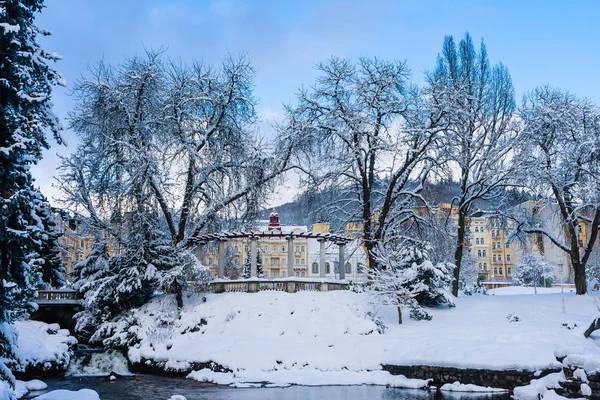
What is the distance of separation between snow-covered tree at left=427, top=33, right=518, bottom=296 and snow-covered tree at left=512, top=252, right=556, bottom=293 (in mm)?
31593

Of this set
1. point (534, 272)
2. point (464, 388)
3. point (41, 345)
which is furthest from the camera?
point (534, 272)

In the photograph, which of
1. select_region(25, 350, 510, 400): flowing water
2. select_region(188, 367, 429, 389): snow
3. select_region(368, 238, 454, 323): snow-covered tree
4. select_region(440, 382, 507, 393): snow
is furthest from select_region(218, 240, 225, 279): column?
select_region(440, 382, 507, 393): snow

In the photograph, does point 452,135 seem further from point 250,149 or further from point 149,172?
point 149,172

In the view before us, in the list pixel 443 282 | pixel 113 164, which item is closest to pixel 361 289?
pixel 443 282

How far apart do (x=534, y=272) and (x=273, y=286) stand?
146 feet

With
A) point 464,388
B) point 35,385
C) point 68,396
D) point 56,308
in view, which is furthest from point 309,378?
point 56,308

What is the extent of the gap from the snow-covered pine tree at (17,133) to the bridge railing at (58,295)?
18259 mm

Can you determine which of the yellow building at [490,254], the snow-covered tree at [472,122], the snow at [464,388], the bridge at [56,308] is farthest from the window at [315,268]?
the snow at [464,388]

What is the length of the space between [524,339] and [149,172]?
697 inches

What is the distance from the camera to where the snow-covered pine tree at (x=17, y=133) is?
368 inches

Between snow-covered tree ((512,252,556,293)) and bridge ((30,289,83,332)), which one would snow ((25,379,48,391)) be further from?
snow-covered tree ((512,252,556,293))

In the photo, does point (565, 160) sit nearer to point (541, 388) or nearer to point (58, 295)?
point (541, 388)

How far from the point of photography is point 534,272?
58750 mm

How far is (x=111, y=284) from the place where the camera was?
2500 cm
